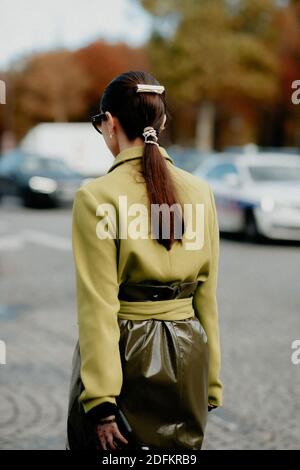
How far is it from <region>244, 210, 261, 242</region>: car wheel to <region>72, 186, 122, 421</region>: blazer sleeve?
12.4 metres

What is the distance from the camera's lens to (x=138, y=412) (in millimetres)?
2484

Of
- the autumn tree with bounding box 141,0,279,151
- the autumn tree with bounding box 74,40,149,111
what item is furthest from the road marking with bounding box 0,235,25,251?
the autumn tree with bounding box 74,40,149,111

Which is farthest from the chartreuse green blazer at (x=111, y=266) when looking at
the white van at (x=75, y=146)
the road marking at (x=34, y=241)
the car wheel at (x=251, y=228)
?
the white van at (x=75, y=146)

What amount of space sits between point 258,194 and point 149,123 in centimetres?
1225

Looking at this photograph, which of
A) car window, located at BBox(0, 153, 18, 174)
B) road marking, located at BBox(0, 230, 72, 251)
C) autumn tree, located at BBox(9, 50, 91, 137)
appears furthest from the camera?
autumn tree, located at BBox(9, 50, 91, 137)

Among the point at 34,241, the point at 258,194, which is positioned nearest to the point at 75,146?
the point at 34,241

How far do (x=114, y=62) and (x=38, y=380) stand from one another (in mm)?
82965

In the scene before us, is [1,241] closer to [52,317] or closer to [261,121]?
[52,317]

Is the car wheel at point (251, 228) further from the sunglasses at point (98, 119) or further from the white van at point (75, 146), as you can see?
the white van at point (75, 146)

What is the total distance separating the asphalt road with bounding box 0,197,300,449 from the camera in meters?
4.75

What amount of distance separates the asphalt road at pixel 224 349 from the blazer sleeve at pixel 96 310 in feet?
6.99

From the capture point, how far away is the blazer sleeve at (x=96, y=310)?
2402 millimetres

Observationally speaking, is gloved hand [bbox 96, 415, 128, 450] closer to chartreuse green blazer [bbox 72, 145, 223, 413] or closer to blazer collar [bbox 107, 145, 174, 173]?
chartreuse green blazer [bbox 72, 145, 223, 413]

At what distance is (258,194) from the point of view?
48.1 feet
